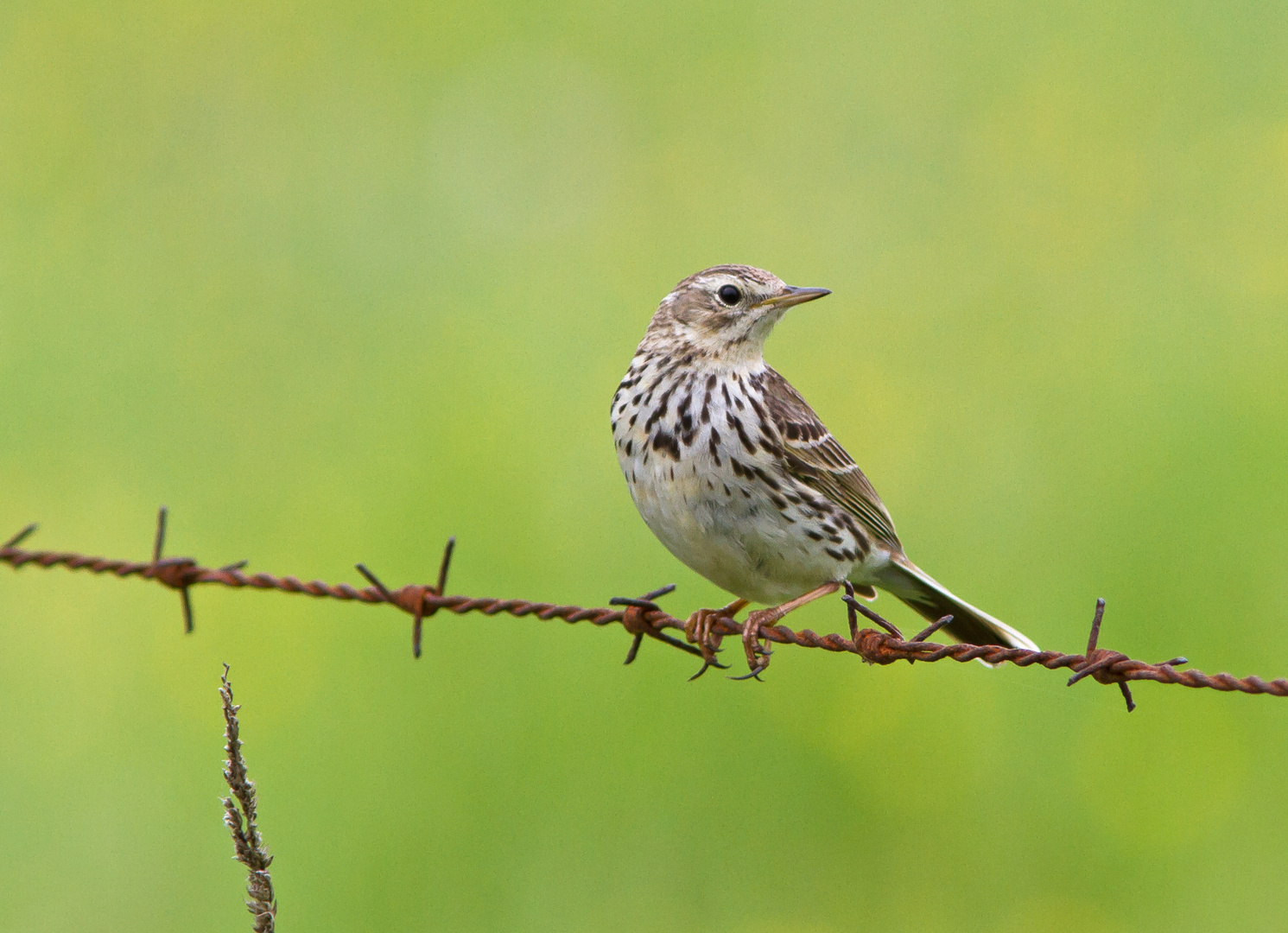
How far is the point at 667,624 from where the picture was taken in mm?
5164

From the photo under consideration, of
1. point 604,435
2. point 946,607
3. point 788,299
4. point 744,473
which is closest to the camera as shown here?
point 744,473

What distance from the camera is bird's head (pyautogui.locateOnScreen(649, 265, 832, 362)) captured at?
20.4ft

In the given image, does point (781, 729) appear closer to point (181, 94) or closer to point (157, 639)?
point (157, 639)

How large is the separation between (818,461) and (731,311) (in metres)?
0.72

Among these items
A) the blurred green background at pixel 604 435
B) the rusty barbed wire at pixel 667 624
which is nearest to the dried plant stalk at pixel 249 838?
the rusty barbed wire at pixel 667 624

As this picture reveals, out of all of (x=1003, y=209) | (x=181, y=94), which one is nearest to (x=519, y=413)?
(x=1003, y=209)

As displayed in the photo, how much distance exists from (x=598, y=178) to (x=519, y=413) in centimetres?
314

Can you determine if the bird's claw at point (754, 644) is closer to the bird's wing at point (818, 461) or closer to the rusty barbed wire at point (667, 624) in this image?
the rusty barbed wire at point (667, 624)

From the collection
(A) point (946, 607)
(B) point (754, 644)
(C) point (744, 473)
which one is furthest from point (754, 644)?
(A) point (946, 607)

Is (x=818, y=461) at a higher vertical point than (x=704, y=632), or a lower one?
higher

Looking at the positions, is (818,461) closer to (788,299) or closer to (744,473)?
(744,473)

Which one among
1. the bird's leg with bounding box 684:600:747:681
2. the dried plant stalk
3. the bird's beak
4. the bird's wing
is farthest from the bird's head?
the dried plant stalk

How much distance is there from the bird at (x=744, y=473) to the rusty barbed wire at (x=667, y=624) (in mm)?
301

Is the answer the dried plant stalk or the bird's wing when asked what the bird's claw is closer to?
the bird's wing
